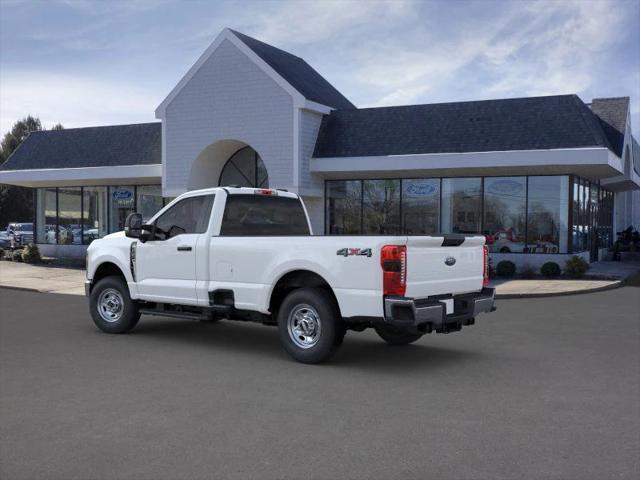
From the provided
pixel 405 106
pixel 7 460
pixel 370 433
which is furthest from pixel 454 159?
pixel 7 460

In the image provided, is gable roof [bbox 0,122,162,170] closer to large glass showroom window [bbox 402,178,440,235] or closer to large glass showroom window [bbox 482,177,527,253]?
large glass showroom window [bbox 402,178,440,235]

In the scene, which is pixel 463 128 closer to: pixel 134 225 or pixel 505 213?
pixel 505 213

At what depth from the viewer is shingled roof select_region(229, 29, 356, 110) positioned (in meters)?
23.2

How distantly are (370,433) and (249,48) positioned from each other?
1945cm

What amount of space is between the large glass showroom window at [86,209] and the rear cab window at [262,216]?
1874cm

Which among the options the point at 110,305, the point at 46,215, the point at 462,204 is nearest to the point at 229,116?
the point at 462,204

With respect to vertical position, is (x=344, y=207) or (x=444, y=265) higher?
(x=344, y=207)

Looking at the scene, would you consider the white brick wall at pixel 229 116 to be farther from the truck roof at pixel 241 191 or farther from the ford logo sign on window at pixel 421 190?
the truck roof at pixel 241 191

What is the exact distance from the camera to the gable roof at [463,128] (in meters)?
20.4

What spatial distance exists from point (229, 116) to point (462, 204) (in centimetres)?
866

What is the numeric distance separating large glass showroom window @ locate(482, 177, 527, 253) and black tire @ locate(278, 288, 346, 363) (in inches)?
605

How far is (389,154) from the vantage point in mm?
22266

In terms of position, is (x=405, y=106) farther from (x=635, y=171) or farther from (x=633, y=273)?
(x=635, y=171)

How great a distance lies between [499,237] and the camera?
22828 millimetres
